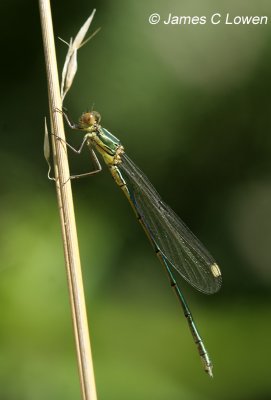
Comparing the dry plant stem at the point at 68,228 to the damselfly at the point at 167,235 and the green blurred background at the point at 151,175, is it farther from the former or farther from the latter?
the green blurred background at the point at 151,175

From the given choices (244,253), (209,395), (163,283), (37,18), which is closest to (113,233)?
(163,283)

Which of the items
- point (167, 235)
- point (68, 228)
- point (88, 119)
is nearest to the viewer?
point (68, 228)

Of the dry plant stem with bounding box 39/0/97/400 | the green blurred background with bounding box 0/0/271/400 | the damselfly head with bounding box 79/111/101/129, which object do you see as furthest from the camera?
the green blurred background with bounding box 0/0/271/400

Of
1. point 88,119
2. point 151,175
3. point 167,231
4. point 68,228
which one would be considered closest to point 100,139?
point 88,119

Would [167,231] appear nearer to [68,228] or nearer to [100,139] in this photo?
[100,139]

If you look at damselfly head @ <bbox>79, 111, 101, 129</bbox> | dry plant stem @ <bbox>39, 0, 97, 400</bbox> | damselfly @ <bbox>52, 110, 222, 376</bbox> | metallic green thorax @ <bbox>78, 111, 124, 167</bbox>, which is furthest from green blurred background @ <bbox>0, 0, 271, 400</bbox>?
dry plant stem @ <bbox>39, 0, 97, 400</bbox>

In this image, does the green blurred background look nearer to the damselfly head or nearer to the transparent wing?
the transparent wing
